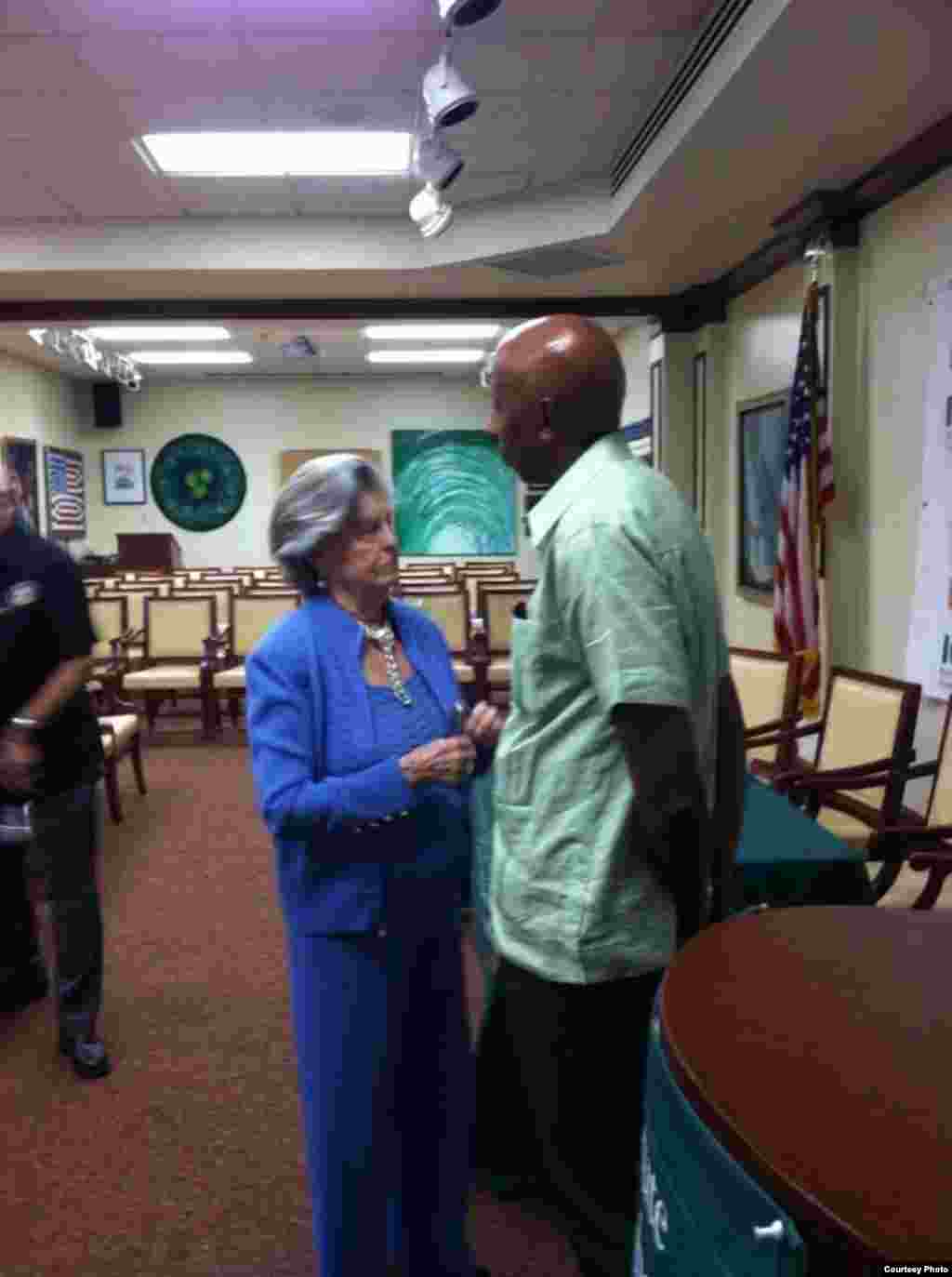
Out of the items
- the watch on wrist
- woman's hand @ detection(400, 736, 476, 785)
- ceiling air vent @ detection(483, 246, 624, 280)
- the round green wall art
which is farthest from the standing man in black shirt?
the round green wall art

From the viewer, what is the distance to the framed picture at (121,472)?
11.9 meters

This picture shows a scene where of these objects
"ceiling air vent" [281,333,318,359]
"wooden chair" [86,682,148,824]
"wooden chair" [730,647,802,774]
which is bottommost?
"wooden chair" [86,682,148,824]

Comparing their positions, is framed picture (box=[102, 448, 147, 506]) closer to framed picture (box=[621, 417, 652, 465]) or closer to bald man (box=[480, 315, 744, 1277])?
framed picture (box=[621, 417, 652, 465])

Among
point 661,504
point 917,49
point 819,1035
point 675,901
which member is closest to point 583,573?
point 661,504

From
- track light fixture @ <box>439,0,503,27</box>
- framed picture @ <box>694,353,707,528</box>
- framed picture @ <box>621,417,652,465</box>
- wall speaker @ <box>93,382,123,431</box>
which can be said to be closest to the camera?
track light fixture @ <box>439,0,503,27</box>

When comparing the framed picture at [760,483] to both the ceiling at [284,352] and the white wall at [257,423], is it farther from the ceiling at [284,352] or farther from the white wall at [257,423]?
the white wall at [257,423]

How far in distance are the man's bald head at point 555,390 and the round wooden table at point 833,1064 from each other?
61cm

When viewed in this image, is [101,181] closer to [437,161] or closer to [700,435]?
[437,161]

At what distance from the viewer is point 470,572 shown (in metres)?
10.1

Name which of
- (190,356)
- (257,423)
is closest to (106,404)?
(257,423)

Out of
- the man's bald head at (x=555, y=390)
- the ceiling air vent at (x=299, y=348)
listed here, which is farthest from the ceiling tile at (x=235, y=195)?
the man's bald head at (x=555, y=390)

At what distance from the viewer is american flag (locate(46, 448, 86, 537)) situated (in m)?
10.5

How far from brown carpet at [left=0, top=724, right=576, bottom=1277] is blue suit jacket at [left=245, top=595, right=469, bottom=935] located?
935 mm

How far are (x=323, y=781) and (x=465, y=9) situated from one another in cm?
229
